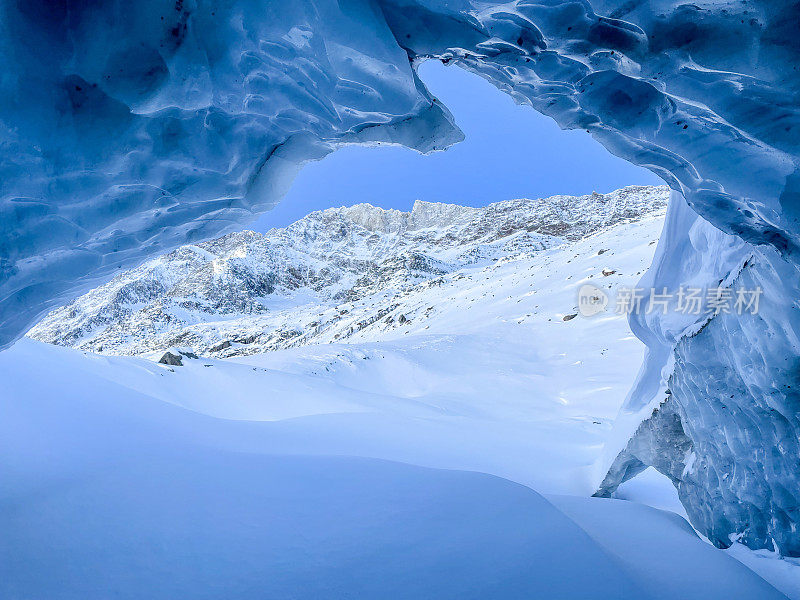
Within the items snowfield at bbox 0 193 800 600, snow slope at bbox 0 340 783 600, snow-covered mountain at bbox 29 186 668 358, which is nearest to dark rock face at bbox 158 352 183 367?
snowfield at bbox 0 193 800 600

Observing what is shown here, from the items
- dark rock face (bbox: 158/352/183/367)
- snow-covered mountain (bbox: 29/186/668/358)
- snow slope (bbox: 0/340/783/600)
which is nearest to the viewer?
snow slope (bbox: 0/340/783/600)

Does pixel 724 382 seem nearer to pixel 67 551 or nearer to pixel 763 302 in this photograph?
pixel 763 302

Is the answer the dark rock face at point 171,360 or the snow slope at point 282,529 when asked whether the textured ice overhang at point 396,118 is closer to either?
the snow slope at point 282,529

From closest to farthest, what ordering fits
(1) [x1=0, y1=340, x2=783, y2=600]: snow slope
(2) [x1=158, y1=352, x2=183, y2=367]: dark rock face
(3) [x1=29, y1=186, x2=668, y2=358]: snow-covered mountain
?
(1) [x1=0, y1=340, x2=783, y2=600]: snow slope, (2) [x1=158, y1=352, x2=183, y2=367]: dark rock face, (3) [x1=29, y1=186, x2=668, y2=358]: snow-covered mountain

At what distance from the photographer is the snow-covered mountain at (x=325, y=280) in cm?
3178

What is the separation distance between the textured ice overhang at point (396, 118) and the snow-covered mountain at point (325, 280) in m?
18.7

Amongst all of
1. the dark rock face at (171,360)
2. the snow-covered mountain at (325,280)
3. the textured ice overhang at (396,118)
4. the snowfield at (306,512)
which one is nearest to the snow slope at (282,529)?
the snowfield at (306,512)

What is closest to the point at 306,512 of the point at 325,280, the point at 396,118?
the point at 396,118

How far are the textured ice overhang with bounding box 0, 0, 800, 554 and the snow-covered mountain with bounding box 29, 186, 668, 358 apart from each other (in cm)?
1866

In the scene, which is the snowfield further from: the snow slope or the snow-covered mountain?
the snow-covered mountain

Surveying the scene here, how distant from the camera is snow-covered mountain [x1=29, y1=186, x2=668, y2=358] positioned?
1251 inches

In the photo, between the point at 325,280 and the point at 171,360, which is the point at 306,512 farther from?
the point at 325,280

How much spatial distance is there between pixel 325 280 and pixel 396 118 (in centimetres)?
6600

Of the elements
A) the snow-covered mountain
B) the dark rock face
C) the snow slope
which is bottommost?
the snow slope
